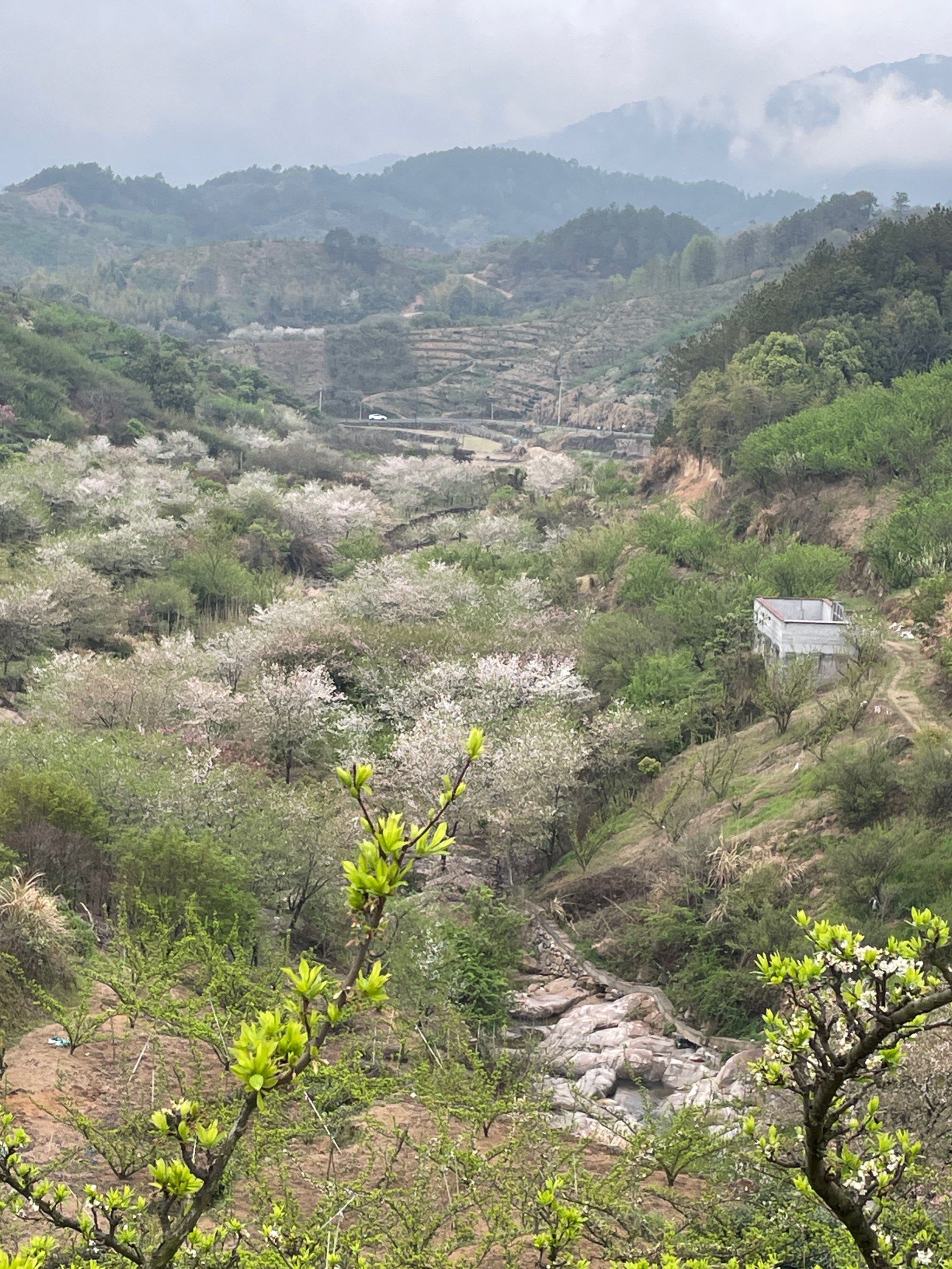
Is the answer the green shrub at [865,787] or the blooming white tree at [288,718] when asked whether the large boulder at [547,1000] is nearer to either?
the green shrub at [865,787]

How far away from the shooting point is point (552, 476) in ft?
173

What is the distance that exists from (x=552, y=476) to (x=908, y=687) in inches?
1402

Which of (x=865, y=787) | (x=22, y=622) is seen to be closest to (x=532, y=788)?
(x=865, y=787)

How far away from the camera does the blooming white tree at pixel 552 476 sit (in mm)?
51562

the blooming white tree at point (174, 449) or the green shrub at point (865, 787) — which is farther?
the blooming white tree at point (174, 449)

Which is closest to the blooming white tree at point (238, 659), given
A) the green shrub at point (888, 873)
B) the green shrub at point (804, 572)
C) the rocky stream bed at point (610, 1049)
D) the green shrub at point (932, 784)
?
the rocky stream bed at point (610, 1049)

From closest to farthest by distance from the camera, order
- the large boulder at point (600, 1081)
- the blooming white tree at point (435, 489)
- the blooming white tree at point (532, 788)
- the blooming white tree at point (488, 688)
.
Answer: the large boulder at point (600, 1081) → the blooming white tree at point (532, 788) → the blooming white tree at point (488, 688) → the blooming white tree at point (435, 489)

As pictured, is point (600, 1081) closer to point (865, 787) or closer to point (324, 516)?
point (865, 787)

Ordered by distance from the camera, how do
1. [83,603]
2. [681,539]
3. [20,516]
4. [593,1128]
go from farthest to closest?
[20,516] → [681,539] → [83,603] → [593,1128]

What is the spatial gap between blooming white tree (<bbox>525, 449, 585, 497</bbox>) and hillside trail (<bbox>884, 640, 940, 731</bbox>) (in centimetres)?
3150

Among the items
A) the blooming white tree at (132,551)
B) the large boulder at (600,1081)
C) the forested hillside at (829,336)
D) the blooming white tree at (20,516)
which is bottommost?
the large boulder at (600,1081)

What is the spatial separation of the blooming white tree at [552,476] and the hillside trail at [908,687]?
31497 mm

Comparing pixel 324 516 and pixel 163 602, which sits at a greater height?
pixel 324 516

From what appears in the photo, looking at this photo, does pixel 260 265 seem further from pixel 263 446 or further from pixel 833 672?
pixel 833 672
